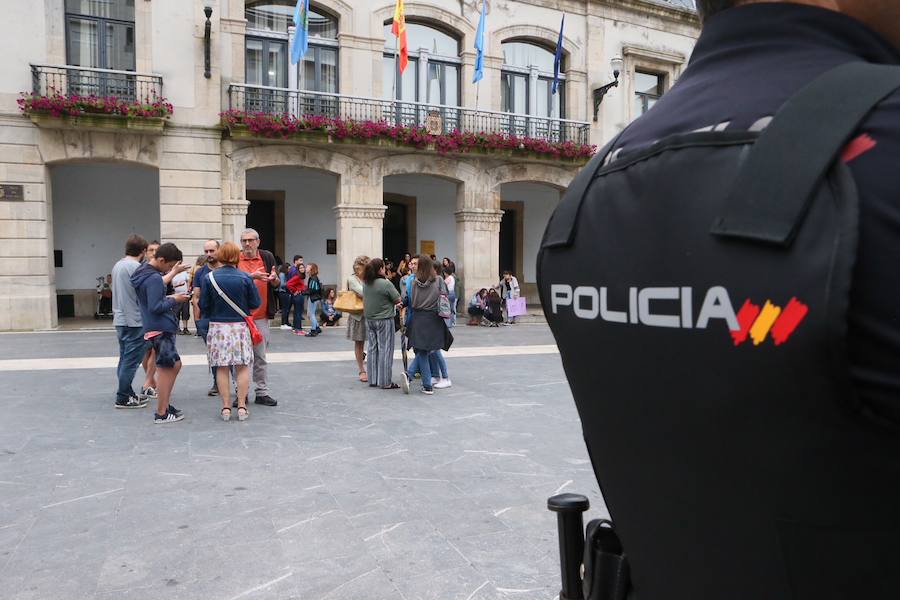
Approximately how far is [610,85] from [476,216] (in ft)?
17.7

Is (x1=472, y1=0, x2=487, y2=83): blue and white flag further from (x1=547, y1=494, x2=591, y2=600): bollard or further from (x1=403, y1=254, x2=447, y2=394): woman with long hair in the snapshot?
(x1=547, y1=494, x2=591, y2=600): bollard

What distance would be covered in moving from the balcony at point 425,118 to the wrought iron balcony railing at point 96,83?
5.73 feet

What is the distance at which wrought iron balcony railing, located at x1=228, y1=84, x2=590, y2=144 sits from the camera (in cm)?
1747

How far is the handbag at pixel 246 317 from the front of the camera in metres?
7.13

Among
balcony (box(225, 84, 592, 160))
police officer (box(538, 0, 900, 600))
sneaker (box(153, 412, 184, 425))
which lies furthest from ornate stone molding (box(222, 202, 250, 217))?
police officer (box(538, 0, 900, 600))

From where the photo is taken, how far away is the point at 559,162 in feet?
68.7

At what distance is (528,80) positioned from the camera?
20.8 metres

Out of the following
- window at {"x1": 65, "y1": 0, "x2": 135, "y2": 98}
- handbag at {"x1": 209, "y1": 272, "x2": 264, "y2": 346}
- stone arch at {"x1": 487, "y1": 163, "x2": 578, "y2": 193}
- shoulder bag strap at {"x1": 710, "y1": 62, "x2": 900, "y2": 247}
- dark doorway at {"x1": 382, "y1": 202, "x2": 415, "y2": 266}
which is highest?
window at {"x1": 65, "y1": 0, "x2": 135, "y2": 98}

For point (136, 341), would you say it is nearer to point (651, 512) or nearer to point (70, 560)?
point (70, 560)

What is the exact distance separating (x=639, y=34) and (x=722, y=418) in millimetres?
23498

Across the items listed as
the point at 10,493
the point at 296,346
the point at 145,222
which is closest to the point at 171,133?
the point at 145,222

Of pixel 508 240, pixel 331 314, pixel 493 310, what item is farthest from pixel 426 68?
pixel 331 314

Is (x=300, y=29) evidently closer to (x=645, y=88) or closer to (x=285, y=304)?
(x=285, y=304)

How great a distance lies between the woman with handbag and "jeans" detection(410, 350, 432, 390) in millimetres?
2154
